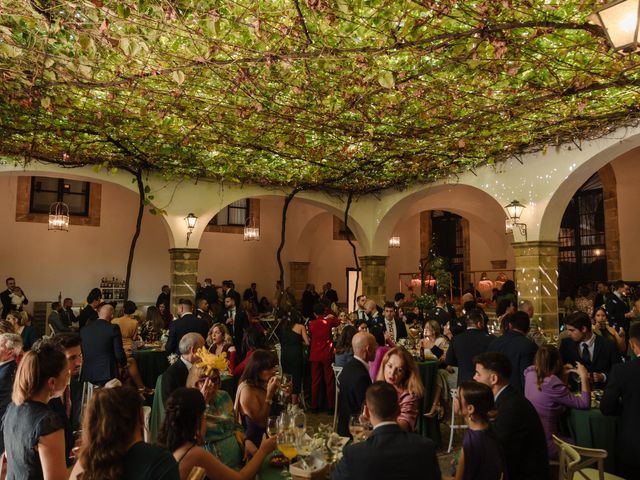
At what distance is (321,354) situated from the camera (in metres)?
7.08

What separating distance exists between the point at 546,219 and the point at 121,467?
8162 millimetres

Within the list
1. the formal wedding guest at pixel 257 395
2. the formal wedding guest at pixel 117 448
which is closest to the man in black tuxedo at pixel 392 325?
the formal wedding guest at pixel 257 395

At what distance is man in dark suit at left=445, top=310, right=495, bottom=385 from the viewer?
5020 millimetres

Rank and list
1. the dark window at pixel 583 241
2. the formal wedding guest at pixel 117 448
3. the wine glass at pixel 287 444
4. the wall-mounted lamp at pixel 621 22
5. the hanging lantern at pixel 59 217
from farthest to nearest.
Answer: the dark window at pixel 583 241 < the hanging lantern at pixel 59 217 < the wall-mounted lamp at pixel 621 22 < the wine glass at pixel 287 444 < the formal wedding guest at pixel 117 448

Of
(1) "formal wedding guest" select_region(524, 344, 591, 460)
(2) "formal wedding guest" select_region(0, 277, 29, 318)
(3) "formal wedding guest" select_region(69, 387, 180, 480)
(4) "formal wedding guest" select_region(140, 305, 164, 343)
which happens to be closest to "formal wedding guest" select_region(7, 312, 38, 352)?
(4) "formal wedding guest" select_region(140, 305, 164, 343)

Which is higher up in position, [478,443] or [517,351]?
[517,351]

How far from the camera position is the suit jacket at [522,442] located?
2785 millimetres

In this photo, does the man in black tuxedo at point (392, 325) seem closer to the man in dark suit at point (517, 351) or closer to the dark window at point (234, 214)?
the man in dark suit at point (517, 351)

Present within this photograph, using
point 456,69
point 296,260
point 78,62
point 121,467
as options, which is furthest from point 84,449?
point 296,260

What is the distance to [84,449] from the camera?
184 cm

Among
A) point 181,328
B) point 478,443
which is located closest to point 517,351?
point 478,443

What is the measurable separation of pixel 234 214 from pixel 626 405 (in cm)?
1348

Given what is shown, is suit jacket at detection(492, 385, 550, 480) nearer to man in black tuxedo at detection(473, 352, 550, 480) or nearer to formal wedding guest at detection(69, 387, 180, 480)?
man in black tuxedo at detection(473, 352, 550, 480)

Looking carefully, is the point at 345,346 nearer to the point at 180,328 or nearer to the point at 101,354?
the point at 180,328
